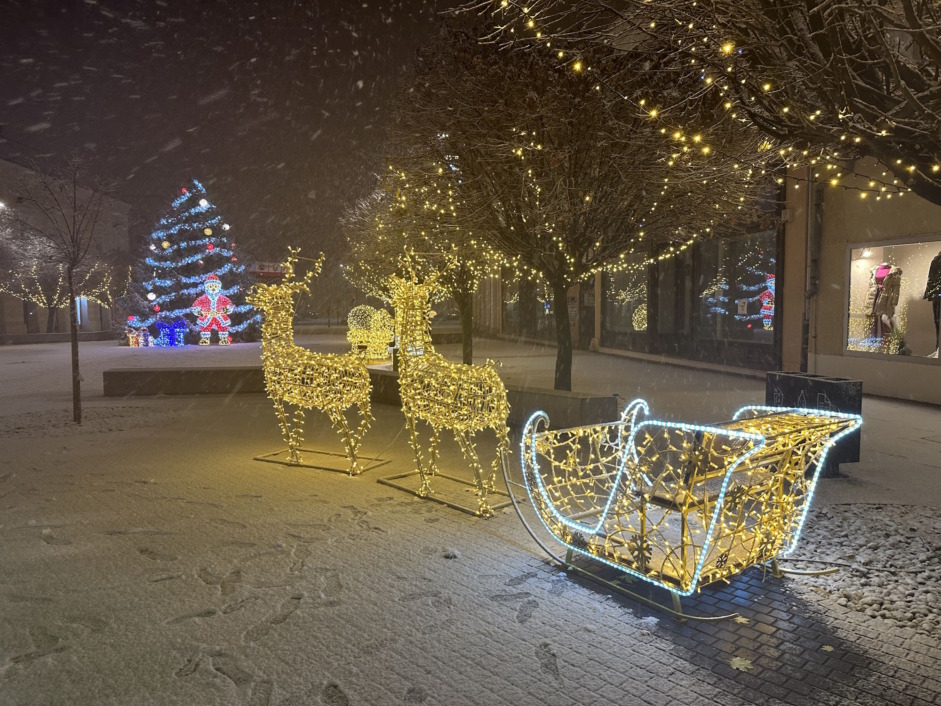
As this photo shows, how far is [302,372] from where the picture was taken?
7258mm

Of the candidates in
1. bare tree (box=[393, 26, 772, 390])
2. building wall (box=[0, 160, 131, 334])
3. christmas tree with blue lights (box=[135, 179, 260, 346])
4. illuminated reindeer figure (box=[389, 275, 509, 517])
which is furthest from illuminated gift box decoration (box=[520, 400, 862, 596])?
christmas tree with blue lights (box=[135, 179, 260, 346])

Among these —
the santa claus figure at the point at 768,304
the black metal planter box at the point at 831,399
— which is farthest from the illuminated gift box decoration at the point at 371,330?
the black metal planter box at the point at 831,399

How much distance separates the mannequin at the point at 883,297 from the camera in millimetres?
12117

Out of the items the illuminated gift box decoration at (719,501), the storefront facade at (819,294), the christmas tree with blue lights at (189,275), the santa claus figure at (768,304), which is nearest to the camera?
the illuminated gift box decoration at (719,501)

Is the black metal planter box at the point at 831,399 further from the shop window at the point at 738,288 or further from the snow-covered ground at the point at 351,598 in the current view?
the shop window at the point at 738,288

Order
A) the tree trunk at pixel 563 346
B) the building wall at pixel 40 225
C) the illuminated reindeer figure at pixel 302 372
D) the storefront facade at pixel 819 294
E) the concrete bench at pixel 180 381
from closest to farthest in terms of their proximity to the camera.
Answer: the illuminated reindeer figure at pixel 302 372 → the tree trunk at pixel 563 346 → the storefront facade at pixel 819 294 → the concrete bench at pixel 180 381 → the building wall at pixel 40 225

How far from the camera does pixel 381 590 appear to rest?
13.6ft

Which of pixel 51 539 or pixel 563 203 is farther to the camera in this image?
pixel 563 203

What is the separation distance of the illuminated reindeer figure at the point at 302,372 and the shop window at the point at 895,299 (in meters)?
9.70

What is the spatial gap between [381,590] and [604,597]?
53.7 inches

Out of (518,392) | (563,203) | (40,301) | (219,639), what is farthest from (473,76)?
(40,301)

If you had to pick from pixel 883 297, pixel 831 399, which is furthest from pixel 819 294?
pixel 831 399

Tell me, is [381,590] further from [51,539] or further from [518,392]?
[518,392]

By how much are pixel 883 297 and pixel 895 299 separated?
0.21 m
